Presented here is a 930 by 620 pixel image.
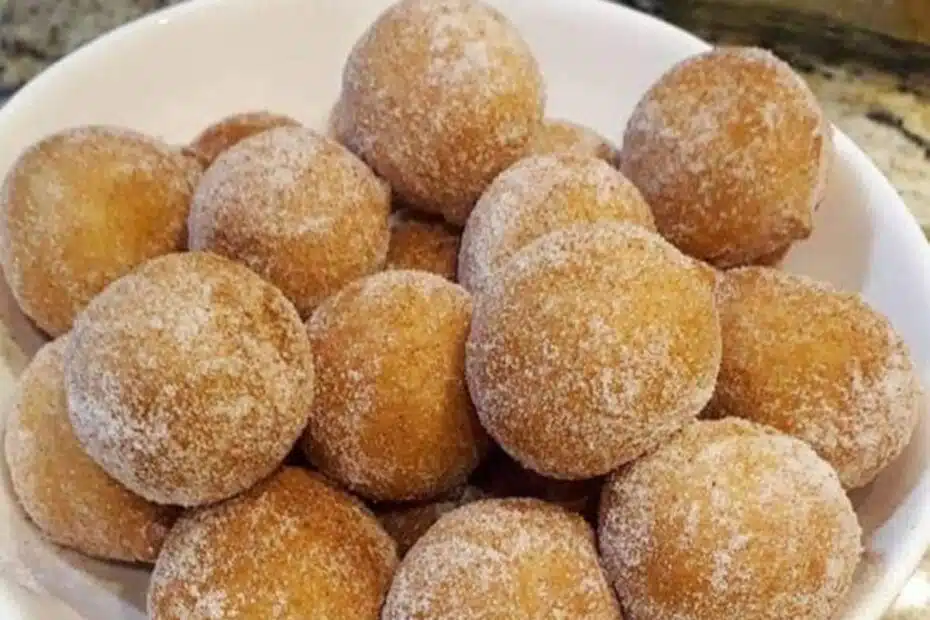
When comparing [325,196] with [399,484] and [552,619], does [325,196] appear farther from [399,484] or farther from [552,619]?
[552,619]

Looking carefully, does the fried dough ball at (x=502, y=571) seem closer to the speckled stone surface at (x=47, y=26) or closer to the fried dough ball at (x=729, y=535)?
the fried dough ball at (x=729, y=535)

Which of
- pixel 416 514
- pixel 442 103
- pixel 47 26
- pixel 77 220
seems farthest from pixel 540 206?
pixel 47 26

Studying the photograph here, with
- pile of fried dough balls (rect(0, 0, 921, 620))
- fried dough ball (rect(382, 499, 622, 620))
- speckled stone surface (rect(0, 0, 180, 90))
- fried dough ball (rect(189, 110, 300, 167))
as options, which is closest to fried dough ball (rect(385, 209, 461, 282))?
pile of fried dough balls (rect(0, 0, 921, 620))

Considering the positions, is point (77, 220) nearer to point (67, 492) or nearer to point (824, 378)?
point (67, 492)

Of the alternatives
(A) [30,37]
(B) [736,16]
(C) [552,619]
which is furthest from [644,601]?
(A) [30,37]

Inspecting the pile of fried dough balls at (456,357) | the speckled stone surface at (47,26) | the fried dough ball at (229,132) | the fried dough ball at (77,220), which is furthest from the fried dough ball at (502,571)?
the speckled stone surface at (47,26)

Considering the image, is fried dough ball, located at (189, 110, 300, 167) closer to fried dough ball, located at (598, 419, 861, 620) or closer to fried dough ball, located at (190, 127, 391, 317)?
fried dough ball, located at (190, 127, 391, 317)
